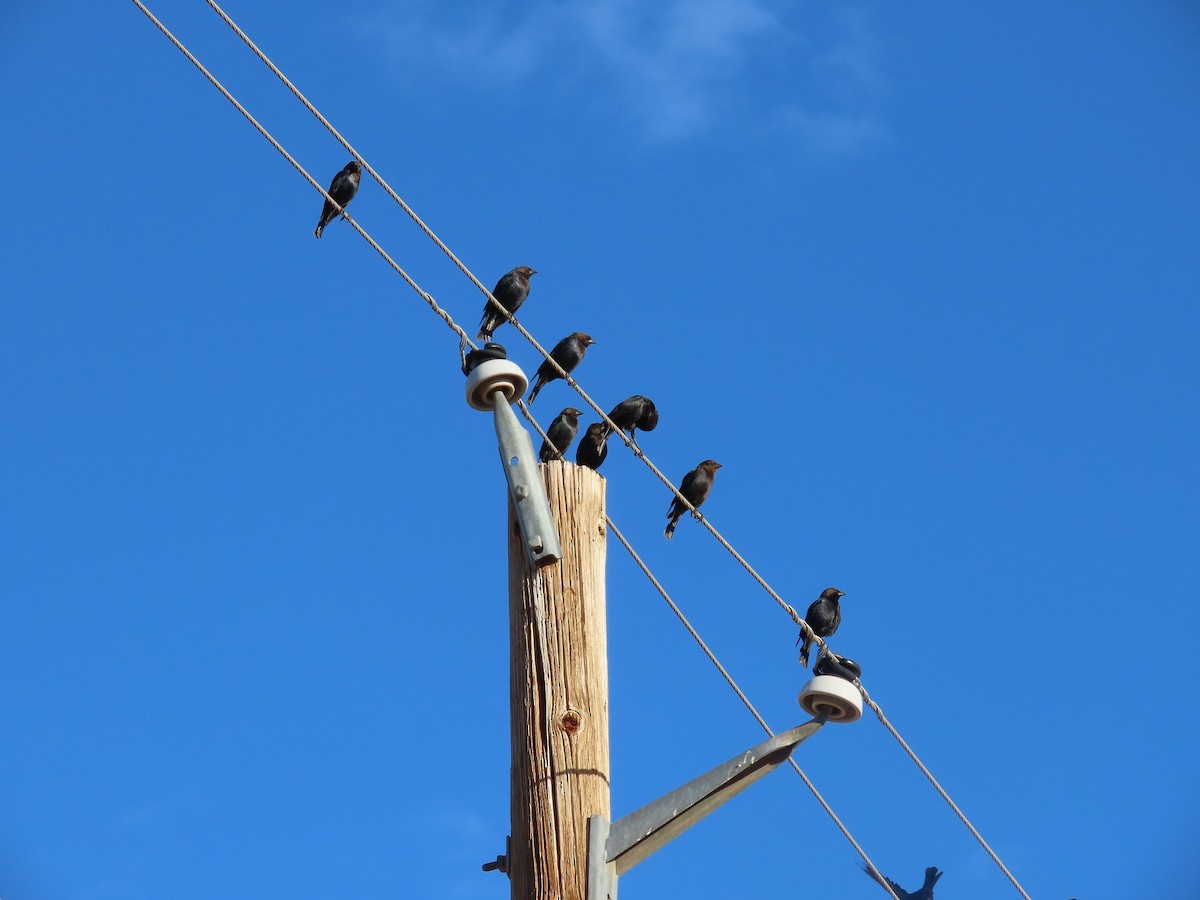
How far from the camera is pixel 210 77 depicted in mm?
5777

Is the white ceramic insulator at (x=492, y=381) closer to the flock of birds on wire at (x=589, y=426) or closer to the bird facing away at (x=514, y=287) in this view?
the flock of birds on wire at (x=589, y=426)

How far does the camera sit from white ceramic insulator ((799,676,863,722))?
428 centimetres

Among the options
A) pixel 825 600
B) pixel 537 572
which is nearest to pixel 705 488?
pixel 825 600

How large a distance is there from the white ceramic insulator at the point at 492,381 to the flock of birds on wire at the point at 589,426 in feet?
19.0

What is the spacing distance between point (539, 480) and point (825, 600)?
26.3 ft

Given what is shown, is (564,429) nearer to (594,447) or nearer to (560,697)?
(594,447)

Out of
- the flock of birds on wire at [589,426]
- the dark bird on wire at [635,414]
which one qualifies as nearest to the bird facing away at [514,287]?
the flock of birds on wire at [589,426]

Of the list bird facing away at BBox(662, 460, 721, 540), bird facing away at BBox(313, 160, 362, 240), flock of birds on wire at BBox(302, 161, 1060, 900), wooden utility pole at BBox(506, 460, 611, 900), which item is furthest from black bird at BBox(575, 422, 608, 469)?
wooden utility pole at BBox(506, 460, 611, 900)

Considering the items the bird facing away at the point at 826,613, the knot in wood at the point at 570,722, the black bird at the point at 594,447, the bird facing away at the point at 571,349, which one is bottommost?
the knot in wood at the point at 570,722

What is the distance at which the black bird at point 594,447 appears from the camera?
11570mm

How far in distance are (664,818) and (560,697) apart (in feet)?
1.56

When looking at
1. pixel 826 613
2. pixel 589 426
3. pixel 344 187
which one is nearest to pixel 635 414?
pixel 589 426

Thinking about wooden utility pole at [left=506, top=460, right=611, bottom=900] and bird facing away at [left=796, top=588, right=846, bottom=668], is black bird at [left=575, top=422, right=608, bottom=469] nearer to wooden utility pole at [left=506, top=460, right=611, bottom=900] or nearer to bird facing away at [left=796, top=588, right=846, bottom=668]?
bird facing away at [left=796, top=588, right=846, bottom=668]

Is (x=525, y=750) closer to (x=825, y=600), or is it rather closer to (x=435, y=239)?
(x=435, y=239)
